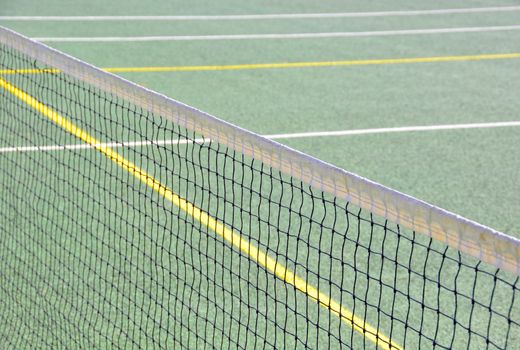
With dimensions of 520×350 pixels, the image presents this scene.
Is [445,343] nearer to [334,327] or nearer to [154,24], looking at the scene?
[334,327]

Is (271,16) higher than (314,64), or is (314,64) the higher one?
(271,16)

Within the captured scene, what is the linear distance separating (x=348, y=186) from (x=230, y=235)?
346 cm

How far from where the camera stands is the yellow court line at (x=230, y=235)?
17.8ft

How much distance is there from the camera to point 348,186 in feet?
12.8

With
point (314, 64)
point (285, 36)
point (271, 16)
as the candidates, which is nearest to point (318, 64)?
point (314, 64)

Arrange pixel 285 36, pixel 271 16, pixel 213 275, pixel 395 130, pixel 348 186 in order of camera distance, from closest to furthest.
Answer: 1. pixel 348 186
2. pixel 213 275
3. pixel 395 130
4. pixel 285 36
5. pixel 271 16

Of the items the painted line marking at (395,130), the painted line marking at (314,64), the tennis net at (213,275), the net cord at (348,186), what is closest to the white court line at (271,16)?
the painted line marking at (314,64)

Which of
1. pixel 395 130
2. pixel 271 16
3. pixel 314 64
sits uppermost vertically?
pixel 271 16

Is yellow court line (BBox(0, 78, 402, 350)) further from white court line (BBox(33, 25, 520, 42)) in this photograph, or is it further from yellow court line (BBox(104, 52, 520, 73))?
white court line (BBox(33, 25, 520, 42))

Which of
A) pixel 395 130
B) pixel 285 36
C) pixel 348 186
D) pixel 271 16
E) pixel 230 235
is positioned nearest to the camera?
pixel 348 186

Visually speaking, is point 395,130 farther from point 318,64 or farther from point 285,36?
point 285,36

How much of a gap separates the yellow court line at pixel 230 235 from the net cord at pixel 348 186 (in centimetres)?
48

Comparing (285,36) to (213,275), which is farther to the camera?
(285,36)

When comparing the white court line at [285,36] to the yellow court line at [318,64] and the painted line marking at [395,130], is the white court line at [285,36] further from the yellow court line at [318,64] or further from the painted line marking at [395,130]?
the painted line marking at [395,130]
